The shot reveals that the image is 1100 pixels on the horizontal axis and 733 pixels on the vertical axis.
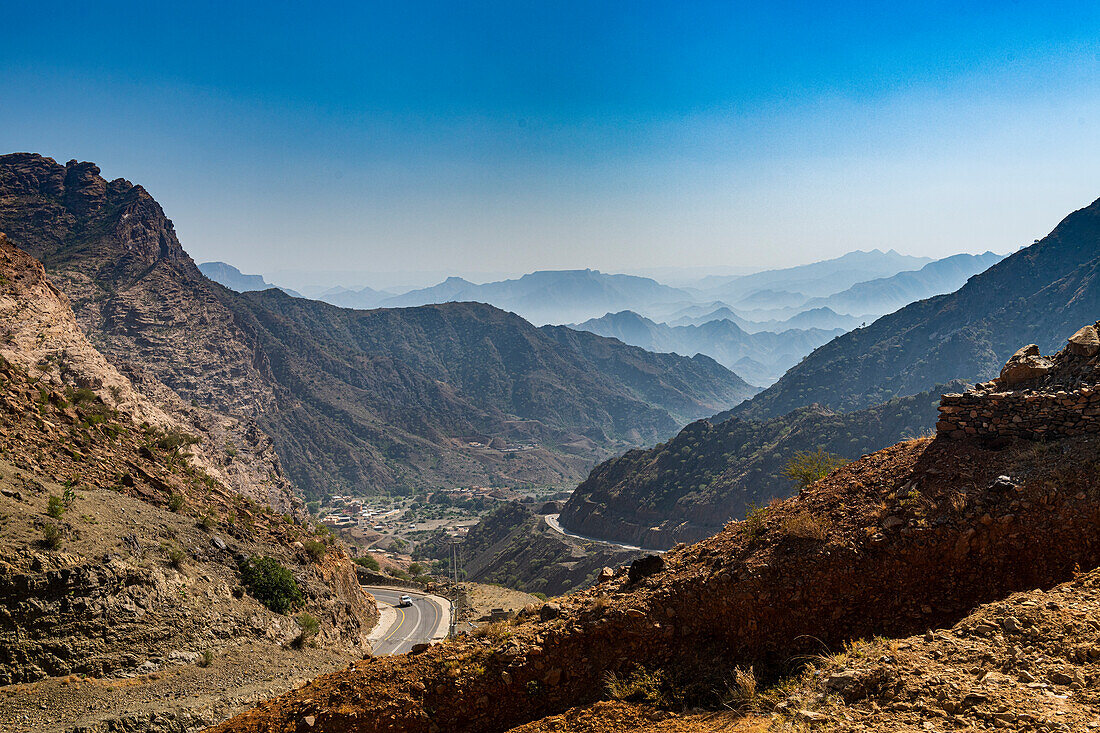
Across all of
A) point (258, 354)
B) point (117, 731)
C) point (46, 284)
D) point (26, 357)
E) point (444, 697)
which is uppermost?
point (258, 354)

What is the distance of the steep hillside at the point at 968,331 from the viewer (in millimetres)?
123938

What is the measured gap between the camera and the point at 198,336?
4995 inches

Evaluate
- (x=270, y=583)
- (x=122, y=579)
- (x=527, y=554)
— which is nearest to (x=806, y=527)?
(x=122, y=579)

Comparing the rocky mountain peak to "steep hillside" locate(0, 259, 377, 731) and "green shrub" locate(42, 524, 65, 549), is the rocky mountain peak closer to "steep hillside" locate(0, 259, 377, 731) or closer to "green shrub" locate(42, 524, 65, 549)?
"steep hillside" locate(0, 259, 377, 731)

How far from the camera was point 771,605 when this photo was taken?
8.18m

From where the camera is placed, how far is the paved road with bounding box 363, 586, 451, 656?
3291 centimetres

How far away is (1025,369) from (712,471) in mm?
95364

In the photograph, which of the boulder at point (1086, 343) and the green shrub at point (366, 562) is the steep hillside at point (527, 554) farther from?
the boulder at point (1086, 343)

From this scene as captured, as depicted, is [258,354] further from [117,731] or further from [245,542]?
[117,731]

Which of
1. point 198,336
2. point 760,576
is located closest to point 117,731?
point 760,576

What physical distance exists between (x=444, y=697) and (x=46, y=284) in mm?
39174

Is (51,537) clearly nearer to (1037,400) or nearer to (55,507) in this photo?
(55,507)

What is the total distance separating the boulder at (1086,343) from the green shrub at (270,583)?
24.7 meters

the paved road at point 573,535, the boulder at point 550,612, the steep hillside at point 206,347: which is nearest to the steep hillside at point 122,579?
the boulder at point 550,612
